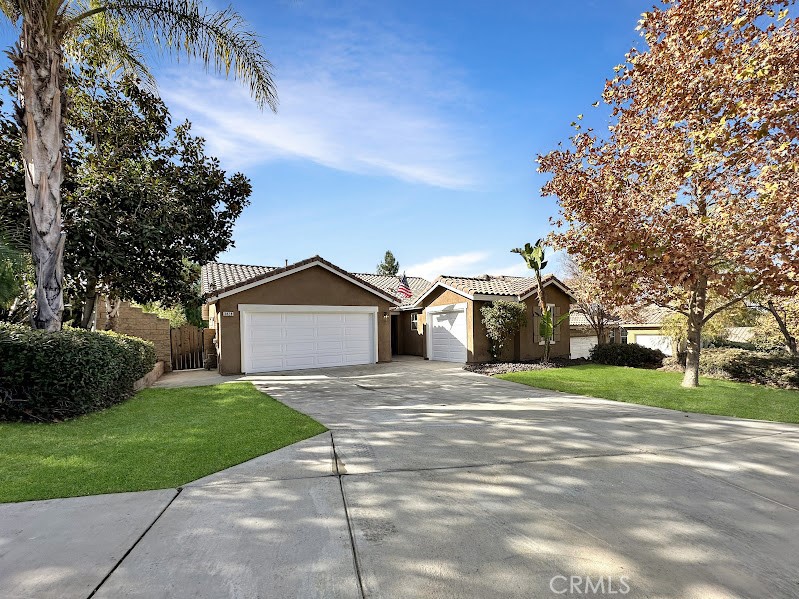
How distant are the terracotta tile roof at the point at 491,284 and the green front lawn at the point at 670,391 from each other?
13.1 feet

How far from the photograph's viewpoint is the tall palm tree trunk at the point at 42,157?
304 inches

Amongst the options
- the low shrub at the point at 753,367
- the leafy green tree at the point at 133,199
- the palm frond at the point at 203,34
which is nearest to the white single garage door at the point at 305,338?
the leafy green tree at the point at 133,199

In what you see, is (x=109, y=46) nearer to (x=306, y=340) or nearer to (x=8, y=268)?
(x=8, y=268)

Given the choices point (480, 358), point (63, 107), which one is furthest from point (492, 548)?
point (480, 358)

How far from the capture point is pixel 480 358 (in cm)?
1689

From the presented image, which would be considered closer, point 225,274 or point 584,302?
point 225,274

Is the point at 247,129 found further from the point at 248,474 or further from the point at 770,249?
the point at 770,249

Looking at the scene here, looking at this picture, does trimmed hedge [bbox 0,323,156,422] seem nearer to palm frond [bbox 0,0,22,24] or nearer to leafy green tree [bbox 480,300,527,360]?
palm frond [bbox 0,0,22,24]

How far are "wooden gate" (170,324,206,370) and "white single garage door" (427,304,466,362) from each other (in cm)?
986

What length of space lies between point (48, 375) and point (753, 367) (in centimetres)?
1775

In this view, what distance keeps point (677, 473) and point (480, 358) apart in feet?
40.6

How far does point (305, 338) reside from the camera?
15.3m

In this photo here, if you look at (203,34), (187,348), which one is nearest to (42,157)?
(203,34)

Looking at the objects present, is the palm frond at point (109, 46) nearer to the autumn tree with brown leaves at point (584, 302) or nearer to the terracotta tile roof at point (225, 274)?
the terracotta tile roof at point (225, 274)
